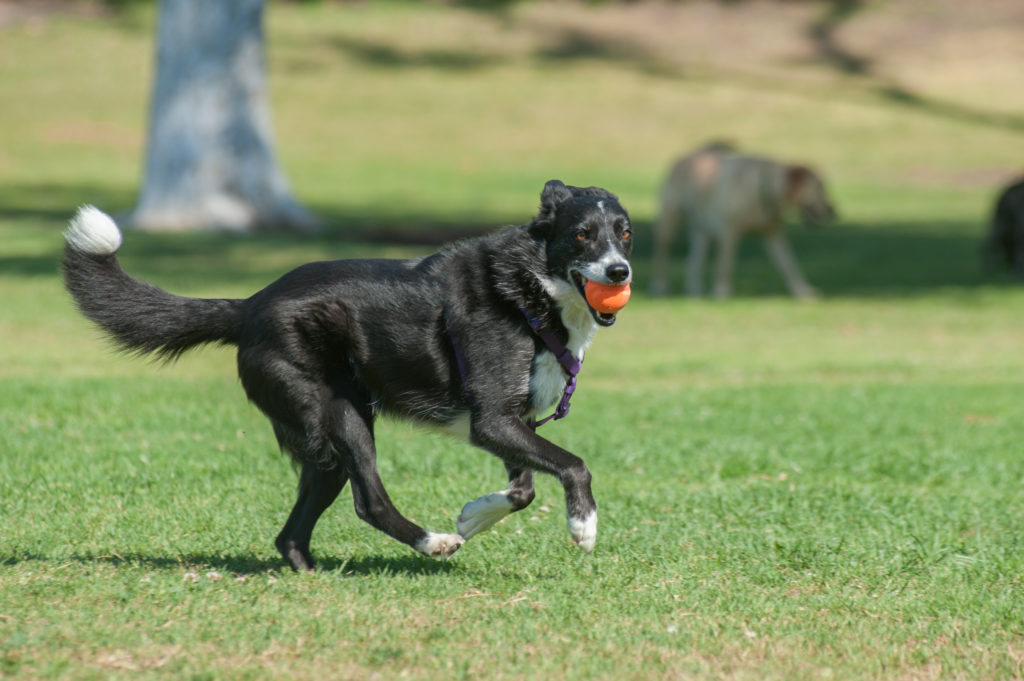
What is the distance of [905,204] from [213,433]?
25.9 metres

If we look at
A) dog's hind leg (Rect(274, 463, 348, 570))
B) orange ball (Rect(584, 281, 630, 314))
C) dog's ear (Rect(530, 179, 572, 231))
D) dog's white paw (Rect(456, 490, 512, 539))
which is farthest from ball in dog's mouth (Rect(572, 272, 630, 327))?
dog's hind leg (Rect(274, 463, 348, 570))

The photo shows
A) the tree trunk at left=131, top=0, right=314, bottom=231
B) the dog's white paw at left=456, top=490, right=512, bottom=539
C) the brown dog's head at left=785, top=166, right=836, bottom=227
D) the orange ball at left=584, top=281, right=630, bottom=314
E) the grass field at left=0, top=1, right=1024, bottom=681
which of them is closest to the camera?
the grass field at left=0, top=1, right=1024, bottom=681

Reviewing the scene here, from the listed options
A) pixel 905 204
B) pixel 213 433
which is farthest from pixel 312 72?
pixel 213 433

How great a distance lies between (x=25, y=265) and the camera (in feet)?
57.9

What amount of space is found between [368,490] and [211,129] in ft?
59.8

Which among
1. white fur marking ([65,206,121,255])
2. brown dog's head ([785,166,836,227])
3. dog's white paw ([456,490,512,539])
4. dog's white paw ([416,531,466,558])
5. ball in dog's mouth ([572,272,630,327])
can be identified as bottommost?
dog's white paw ([416,531,466,558])

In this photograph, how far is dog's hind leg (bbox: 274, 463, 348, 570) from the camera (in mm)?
5363

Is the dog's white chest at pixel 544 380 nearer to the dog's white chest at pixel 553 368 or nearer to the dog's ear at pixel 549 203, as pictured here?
the dog's white chest at pixel 553 368

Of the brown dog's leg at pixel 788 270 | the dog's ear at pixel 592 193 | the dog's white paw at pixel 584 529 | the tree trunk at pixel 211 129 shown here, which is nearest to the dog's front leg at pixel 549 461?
the dog's white paw at pixel 584 529

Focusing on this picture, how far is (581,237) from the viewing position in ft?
17.1

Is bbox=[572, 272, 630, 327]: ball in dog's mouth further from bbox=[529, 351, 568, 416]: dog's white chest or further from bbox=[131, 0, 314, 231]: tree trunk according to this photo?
bbox=[131, 0, 314, 231]: tree trunk

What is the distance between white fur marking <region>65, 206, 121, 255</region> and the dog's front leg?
1.75 metres

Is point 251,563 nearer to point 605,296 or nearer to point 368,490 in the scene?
point 368,490

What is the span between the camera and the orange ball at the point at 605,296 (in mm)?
4992
